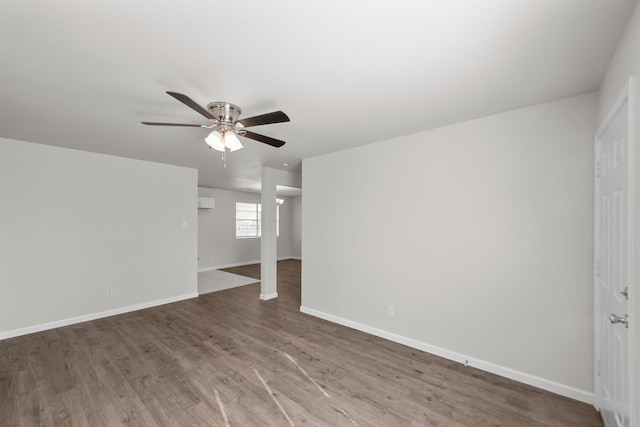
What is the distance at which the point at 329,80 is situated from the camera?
6.17 ft

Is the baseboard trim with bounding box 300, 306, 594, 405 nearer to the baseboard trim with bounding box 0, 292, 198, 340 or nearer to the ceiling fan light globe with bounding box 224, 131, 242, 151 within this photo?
the ceiling fan light globe with bounding box 224, 131, 242, 151

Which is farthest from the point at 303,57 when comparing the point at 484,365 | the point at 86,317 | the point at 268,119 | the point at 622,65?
the point at 86,317

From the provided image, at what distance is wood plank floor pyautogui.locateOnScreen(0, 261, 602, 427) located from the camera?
1954 mm

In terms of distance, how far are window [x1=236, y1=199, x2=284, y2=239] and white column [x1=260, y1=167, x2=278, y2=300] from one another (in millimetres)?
3484

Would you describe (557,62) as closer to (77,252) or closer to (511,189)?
(511,189)

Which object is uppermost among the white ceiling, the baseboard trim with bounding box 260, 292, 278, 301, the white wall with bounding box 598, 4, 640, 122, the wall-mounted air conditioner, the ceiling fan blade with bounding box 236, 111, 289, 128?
the white ceiling

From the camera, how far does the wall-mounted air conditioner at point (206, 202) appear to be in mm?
7133

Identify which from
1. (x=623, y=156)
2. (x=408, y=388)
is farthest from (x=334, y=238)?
(x=623, y=156)

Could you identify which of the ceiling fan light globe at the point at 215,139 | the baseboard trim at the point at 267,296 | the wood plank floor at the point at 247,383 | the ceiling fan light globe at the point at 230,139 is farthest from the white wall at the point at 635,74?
the baseboard trim at the point at 267,296

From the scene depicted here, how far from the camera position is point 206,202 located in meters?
Answer: 7.24

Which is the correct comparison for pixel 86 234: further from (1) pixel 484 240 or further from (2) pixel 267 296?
(1) pixel 484 240

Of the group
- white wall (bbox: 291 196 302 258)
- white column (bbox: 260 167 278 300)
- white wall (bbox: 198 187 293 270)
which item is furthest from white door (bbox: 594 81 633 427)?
white wall (bbox: 291 196 302 258)

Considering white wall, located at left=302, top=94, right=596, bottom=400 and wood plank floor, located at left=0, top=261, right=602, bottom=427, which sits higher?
white wall, located at left=302, top=94, right=596, bottom=400

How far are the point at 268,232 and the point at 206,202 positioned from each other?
3269 mm
